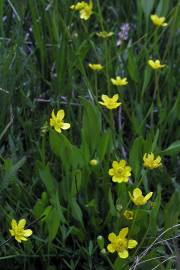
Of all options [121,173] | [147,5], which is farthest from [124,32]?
[121,173]

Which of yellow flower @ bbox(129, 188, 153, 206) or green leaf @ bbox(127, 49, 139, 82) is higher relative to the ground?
green leaf @ bbox(127, 49, 139, 82)

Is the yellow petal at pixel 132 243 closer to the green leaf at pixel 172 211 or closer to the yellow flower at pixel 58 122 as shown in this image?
the green leaf at pixel 172 211

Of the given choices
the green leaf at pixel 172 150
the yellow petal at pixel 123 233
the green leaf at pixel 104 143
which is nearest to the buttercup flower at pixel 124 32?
the green leaf at pixel 172 150

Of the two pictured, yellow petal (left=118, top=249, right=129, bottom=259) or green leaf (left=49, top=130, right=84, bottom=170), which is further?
green leaf (left=49, top=130, right=84, bottom=170)

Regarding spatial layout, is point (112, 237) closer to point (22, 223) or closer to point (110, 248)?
point (110, 248)

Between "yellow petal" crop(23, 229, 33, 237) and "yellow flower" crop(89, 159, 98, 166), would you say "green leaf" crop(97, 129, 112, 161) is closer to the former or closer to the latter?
"yellow flower" crop(89, 159, 98, 166)

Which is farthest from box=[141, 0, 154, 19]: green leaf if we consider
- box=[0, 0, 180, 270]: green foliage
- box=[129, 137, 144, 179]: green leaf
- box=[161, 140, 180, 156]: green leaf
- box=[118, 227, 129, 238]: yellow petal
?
box=[118, 227, 129, 238]: yellow petal

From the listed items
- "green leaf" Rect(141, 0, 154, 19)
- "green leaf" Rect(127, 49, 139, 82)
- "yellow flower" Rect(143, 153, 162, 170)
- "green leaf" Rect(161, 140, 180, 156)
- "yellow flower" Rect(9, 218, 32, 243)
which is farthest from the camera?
"green leaf" Rect(141, 0, 154, 19)
